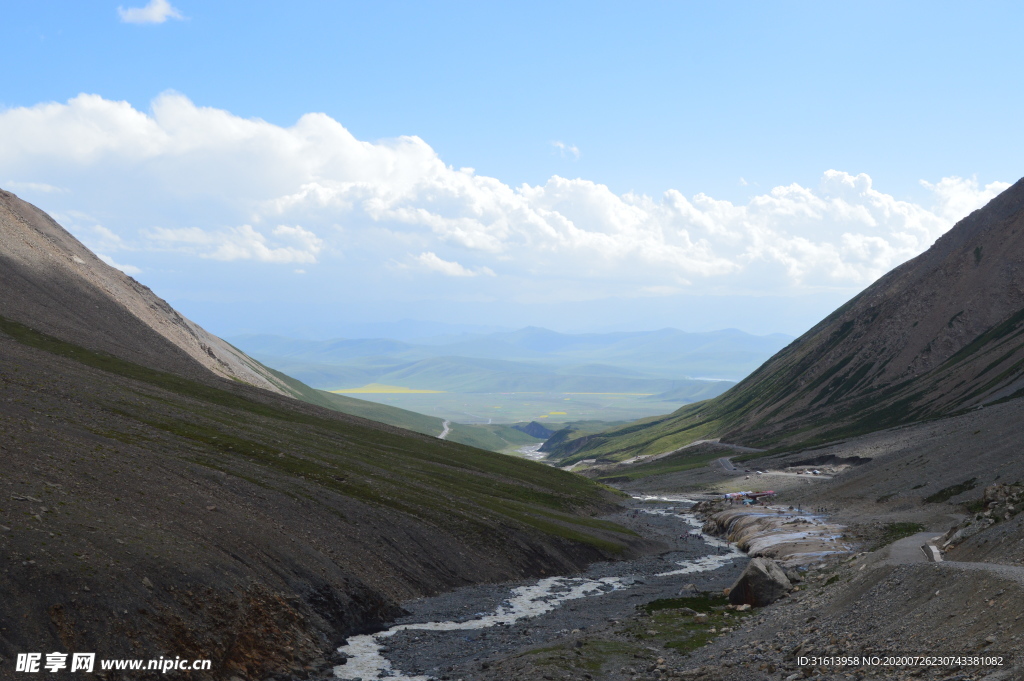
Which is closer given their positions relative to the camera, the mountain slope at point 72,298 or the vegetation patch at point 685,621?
the vegetation patch at point 685,621

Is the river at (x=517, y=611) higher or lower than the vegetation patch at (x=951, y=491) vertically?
lower

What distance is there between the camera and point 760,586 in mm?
59438

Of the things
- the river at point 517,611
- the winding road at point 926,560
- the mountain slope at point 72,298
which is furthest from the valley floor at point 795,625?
the mountain slope at point 72,298

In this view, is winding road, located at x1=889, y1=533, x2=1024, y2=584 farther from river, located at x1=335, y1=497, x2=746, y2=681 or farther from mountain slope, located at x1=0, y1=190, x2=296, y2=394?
mountain slope, located at x1=0, y1=190, x2=296, y2=394

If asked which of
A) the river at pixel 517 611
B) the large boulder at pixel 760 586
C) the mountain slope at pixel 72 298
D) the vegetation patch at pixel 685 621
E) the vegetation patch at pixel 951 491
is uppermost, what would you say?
the mountain slope at pixel 72 298

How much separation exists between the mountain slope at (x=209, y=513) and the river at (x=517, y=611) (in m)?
3.16

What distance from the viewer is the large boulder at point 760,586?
58.9m

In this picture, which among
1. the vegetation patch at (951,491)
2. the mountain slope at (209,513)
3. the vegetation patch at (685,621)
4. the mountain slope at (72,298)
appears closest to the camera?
the mountain slope at (209,513)

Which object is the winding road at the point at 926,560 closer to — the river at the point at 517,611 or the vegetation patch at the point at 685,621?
the vegetation patch at the point at 685,621

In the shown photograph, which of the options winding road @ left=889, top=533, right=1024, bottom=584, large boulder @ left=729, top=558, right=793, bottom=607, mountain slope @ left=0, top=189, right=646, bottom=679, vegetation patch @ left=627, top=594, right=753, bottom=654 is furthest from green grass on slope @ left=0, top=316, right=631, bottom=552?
winding road @ left=889, top=533, right=1024, bottom=584

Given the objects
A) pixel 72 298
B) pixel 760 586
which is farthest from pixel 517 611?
pixel 72 298

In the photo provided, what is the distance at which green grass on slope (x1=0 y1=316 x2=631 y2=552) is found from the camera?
268 ft

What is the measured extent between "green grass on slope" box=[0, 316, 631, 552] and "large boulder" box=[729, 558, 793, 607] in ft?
108

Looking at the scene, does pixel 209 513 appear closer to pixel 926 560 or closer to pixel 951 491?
pixel 926 560
